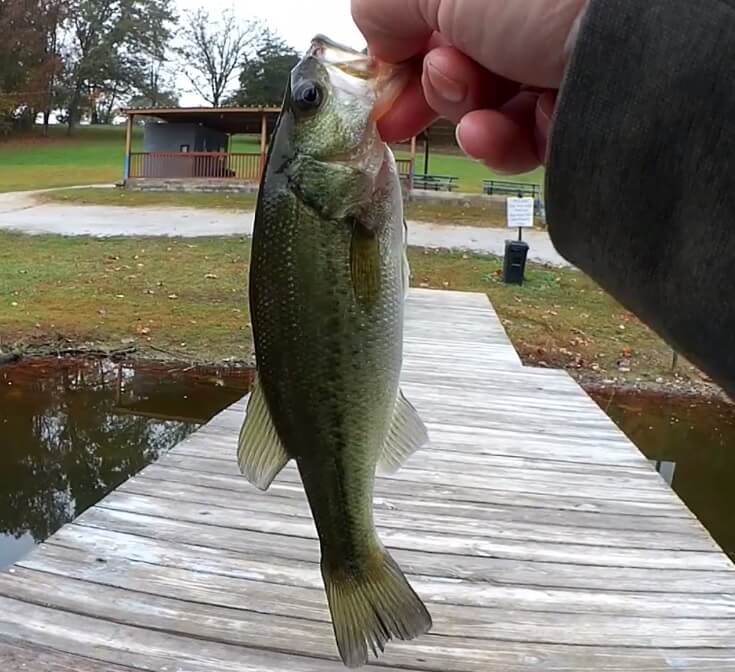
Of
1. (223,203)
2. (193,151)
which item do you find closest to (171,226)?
(223,203)

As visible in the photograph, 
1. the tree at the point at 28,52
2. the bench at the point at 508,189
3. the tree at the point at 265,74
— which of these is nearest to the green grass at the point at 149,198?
the bench at the point at 508,189

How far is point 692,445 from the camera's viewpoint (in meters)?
7.25

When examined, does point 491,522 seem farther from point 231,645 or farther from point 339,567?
point 339,567

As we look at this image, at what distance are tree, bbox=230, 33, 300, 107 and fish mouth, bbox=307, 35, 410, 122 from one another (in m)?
36.2

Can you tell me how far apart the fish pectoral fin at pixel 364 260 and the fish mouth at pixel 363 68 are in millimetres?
197

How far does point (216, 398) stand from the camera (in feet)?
24.3

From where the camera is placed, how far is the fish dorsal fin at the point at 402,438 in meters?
1.51

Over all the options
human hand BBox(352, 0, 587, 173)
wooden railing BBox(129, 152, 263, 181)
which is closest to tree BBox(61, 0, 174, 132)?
wooden railing BBox(129, 152, 263, 181)

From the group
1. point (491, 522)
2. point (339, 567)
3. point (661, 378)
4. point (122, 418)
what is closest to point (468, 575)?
point (491, 522)

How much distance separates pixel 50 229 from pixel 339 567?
15611mm

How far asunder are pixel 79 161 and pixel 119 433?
32.1 m

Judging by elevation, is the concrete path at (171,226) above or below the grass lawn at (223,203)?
below

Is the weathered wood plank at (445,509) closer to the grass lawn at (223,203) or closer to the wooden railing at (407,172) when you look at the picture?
the grass lawn at (223,203)

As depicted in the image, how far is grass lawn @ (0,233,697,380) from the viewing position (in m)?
8.87
